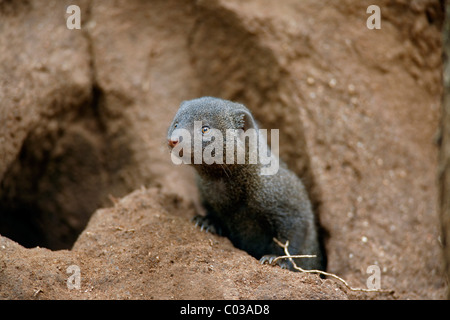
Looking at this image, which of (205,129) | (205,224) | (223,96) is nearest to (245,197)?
(205,224)

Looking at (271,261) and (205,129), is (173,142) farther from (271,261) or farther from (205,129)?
(271,261)

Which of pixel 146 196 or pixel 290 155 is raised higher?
pixel 290 155

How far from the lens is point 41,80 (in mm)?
4953

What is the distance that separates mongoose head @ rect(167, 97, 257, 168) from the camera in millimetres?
3783

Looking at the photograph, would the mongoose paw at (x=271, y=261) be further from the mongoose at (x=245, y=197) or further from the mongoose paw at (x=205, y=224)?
the mongoose paw at (x=205, y=224)

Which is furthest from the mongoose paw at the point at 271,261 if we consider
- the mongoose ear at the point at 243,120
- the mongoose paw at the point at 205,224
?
the mongoose ear at the point at 243,120

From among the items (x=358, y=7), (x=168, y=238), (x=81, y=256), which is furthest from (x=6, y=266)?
(x=358, y=7)

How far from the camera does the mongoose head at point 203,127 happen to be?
3.78 m

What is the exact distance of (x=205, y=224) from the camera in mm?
4461

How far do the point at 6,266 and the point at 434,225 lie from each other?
397 cm

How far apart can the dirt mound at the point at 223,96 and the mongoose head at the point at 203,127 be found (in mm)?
713

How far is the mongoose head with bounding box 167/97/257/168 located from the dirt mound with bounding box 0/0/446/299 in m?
0.71

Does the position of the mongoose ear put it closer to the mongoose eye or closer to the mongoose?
the mongoose
